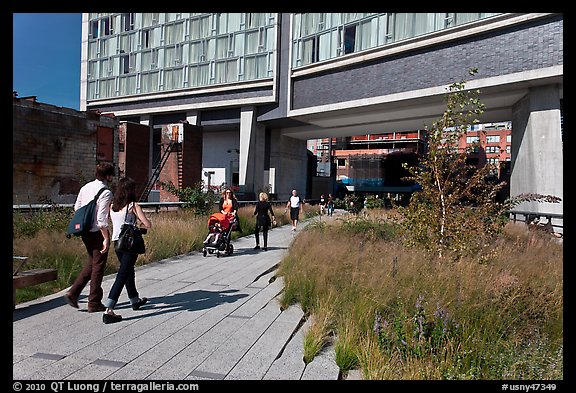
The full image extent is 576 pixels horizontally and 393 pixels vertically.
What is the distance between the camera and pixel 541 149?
19.2 m

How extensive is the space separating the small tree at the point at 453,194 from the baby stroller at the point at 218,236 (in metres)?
4.99

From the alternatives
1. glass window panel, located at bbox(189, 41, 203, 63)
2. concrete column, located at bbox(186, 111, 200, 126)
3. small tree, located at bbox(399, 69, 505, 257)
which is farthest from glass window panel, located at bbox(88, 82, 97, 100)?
small tree, located at bbox(399, 69, 505, 257)

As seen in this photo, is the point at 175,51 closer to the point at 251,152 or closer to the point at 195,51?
the point at 195,51

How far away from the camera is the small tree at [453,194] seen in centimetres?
554

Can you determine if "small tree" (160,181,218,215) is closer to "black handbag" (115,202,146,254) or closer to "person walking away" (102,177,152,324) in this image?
"person walking away" (102,177,152,324)

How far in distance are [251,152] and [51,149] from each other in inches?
705

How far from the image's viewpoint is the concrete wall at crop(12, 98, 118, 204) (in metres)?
17.6

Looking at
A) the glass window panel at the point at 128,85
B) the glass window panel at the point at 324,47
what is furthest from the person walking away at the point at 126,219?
the glass window panel at the point at 128,85

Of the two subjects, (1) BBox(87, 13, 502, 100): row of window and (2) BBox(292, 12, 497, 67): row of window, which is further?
(1) BBox(87, 13, 502, 100): row of window

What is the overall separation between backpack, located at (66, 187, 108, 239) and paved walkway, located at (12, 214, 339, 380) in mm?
1066

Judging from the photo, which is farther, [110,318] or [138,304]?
[138,304]

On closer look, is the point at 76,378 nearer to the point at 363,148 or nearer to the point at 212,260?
the point at 212,260

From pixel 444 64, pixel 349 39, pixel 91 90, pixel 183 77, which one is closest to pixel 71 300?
pixel 444 64
